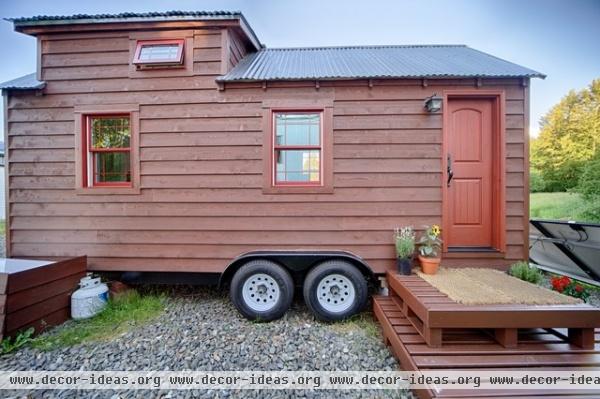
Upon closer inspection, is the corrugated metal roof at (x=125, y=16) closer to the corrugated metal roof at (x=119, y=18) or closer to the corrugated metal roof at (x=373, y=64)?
the corrugated metal roof at (x=119, y=18)

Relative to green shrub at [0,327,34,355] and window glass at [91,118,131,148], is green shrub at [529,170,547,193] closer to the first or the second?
window glass at [91,118,131,148]

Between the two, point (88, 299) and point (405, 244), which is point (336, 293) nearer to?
point (405, 244)

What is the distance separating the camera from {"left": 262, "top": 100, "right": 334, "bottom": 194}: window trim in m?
2.94

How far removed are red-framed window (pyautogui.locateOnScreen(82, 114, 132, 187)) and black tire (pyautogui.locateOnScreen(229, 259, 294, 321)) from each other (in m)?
2.08

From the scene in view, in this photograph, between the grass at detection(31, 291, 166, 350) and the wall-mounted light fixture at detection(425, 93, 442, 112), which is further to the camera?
the wall-mounted light fixture at detection(425, 93, 442, 112)

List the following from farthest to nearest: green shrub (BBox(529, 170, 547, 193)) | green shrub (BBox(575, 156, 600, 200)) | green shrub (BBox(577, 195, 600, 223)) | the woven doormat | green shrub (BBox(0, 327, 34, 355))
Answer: green shrub (BBox(529, 170, 547, 193)) < green shrub (BBox(575, 156, 600, 200)) < green shrub (BBox(577, 195, 600, 223)) < green shrub (BBox(0, 327, 34, 355)) < the woven doormat

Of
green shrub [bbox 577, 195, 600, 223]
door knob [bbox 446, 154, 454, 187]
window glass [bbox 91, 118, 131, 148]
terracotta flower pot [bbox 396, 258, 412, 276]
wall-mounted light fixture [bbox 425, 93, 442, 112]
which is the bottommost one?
terracotta flower pot [bbox 396, 258, 412, 276]

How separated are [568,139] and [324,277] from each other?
13961 millimetres

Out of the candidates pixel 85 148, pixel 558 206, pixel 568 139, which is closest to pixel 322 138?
pixel 85 148

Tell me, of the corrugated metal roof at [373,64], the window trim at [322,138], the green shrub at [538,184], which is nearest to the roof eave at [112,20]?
the corrugated metal roof at [373,64]

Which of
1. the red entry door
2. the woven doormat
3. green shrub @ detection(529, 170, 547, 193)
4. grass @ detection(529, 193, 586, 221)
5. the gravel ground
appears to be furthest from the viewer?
green shrub @ detection(529, 170, 547, 193)

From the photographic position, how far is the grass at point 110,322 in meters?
2.43

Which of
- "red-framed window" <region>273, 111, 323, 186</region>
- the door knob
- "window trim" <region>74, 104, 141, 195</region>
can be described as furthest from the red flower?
"window trim" <region>74, 104, 141, 195</region>

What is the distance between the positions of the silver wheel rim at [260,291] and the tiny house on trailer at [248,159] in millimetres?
16
